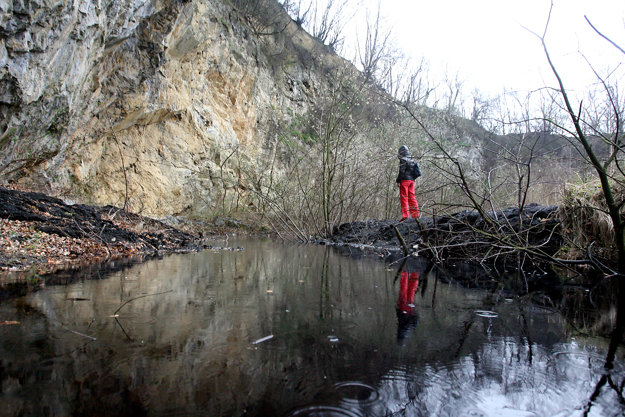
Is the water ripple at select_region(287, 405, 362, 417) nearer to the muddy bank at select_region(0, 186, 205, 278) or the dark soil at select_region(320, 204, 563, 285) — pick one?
the dark soil at select_region(320, 204, 563, 285)

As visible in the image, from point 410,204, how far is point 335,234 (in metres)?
3.00

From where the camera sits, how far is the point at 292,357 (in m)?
1.93

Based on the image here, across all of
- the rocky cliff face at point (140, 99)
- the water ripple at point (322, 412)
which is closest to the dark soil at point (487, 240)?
the water ripple at point (322, 412)

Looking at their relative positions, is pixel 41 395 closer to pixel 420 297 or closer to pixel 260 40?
pixel 420 297

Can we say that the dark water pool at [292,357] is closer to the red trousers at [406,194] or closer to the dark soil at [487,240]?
the dark soil at [487,240]

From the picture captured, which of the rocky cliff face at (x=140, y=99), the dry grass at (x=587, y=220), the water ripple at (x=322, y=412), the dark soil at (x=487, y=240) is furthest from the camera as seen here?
the rocky cliff face at (x=140, y=99)

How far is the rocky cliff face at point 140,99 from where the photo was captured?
733 cm

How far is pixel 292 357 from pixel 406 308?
137 cm

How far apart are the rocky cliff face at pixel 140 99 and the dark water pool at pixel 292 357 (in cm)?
599

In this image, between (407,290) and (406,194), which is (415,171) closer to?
(406,194)

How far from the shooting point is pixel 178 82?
1437cm

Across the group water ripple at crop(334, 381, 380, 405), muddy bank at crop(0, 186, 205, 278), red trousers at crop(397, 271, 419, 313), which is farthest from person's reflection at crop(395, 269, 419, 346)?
muddy bank at crop(0, 186, 205, 278)

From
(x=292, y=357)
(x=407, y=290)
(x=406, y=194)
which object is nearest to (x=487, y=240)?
(x=407, y=290)

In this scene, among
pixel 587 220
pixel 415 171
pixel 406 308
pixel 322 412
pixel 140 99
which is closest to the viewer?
pixel 322 412
